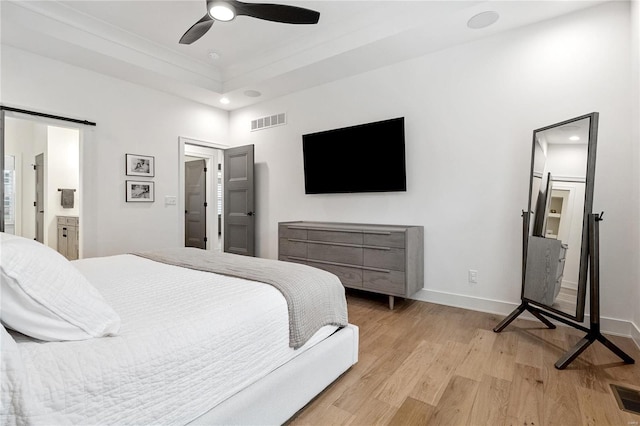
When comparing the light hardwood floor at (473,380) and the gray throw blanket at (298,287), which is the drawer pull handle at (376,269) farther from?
the gray throw blanket at (298,287)

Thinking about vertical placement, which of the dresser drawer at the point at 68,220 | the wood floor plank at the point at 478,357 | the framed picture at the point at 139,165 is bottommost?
the wood floor plank at the point at 478,357

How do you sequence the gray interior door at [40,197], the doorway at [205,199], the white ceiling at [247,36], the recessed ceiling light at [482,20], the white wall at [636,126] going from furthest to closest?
the doorway at [205,199] → the gray interior door at [40,197] → the white ceiling at [247,36] → the recessed ceiling light at [482,20] → the white wall at [636,126]

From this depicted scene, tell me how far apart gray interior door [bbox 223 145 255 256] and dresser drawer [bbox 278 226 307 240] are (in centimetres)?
100

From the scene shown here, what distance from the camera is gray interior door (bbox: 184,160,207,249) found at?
580cm

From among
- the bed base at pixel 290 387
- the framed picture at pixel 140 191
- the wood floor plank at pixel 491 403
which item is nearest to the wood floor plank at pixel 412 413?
the wood floor plank at pixel 491 403

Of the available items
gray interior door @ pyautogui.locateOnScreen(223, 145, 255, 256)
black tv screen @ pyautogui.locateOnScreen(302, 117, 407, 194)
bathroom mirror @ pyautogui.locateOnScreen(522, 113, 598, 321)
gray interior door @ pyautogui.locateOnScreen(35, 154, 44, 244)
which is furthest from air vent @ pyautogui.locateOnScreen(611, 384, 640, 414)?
gray interior door @ pyautogui.locateOnScreen(35, 154, 44, 244)

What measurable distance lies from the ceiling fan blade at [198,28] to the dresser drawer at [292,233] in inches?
86.4

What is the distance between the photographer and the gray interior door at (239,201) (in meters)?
4.79

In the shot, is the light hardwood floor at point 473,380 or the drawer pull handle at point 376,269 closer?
the light hardwood floor at point 473,380

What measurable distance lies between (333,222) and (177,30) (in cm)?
282

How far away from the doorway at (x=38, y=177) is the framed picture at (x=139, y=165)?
194cm

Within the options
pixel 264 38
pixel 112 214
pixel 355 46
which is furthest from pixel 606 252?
pixel 112 214

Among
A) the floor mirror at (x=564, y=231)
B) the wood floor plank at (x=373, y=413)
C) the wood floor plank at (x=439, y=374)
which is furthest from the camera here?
the floor mirror at (x=564, y=231)

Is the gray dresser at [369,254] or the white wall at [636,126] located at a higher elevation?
the white wall at [636,126]
